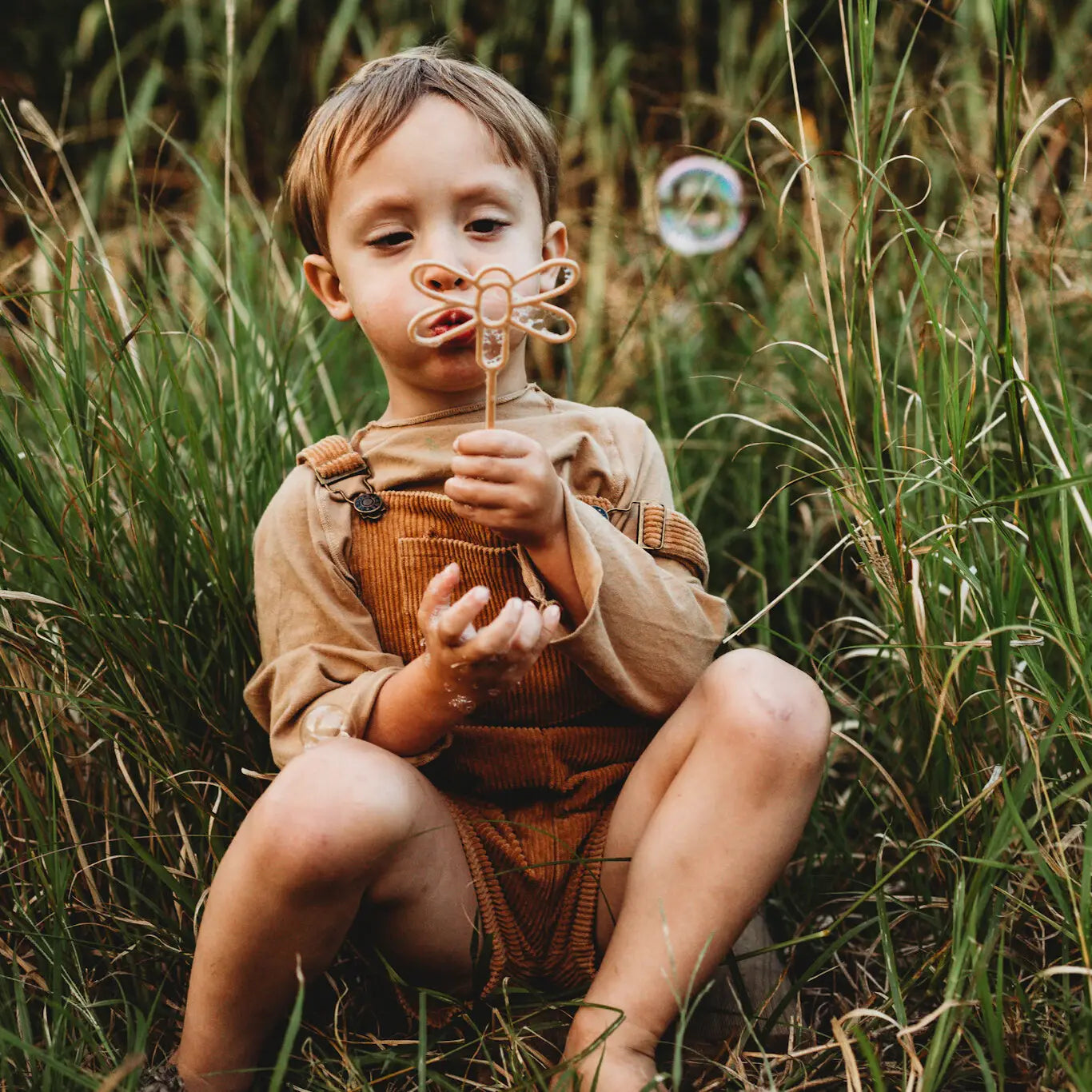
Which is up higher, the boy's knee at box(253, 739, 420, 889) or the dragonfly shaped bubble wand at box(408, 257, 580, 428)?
the dragonfly shaped bubble wand at box(408, 257, 580, 428)

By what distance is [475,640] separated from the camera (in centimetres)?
108

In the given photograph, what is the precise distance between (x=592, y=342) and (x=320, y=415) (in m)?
0.70

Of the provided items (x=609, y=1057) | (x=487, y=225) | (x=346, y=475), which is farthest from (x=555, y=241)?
(x=609, y=1057)

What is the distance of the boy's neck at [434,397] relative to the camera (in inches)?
54.2

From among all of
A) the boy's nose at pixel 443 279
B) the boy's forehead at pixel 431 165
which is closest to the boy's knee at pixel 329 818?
the boy's nose at pixel 443 279

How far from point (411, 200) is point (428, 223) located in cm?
3

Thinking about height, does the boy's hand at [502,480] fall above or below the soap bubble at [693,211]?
below

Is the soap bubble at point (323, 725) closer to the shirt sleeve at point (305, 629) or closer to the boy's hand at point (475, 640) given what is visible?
the shirt sleeve at point (305, 629)

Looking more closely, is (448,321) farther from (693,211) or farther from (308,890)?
(693,211)

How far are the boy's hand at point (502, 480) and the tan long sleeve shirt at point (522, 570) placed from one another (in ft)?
0.18

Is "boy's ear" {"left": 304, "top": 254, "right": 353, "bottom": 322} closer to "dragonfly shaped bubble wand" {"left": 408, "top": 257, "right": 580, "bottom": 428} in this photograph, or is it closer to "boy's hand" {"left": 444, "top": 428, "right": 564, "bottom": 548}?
"dragonfly shaped bubble wand" {"left": 408, "top": 257, "right": 580, "bottom": 428}

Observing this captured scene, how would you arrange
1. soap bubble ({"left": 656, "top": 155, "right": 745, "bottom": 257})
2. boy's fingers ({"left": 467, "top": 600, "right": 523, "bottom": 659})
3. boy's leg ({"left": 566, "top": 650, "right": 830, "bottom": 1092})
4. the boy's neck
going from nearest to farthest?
boy's fingers ({"left": 467, "top": 600, "right": 523, "bottom": 659}), boy's leg ({"left": 566, "top": 650, "right": 830, "bottom": 1092}), the boy's neck, soap bubble ({"left": 656, "top": 155, "right": 745, "bottom": 257})

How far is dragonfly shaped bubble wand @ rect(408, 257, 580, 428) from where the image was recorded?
112cm

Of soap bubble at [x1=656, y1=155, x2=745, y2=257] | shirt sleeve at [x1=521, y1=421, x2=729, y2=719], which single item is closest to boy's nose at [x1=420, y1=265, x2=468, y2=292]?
shirt sleeve at [x1=521, y1=421, x2=729, y2=719]
